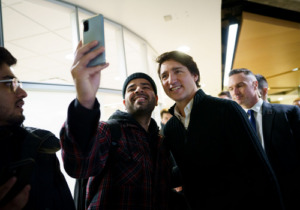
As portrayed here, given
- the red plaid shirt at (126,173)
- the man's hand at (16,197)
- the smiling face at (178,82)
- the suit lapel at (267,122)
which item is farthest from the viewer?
the suit lapel at (267,122)

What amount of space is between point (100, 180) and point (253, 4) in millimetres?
3804

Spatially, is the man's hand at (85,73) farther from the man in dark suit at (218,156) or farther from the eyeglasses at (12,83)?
the man in dark suit at (218,156)

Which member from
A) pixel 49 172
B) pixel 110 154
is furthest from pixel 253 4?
pixel 49 172

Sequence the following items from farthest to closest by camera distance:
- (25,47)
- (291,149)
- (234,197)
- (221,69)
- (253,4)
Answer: (221,69)
(25,47)
(253,4)
(291,149)
(234,197)

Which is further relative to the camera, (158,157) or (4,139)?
(158,157)

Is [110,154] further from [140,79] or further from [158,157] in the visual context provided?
[140,79]

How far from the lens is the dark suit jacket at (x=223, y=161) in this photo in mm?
1070

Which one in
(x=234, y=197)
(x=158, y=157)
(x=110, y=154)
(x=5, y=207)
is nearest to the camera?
(x=5, y=207)

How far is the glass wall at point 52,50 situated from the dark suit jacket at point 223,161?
6.04 feet

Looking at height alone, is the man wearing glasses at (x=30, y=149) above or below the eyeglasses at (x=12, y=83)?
below

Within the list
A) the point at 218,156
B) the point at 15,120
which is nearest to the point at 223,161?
the point at 218,156

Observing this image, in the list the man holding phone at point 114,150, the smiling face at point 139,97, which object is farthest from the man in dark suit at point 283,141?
the smiling face at point 139,97

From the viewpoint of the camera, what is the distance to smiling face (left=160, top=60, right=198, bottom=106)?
1458mm

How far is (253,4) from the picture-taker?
11.0ft
